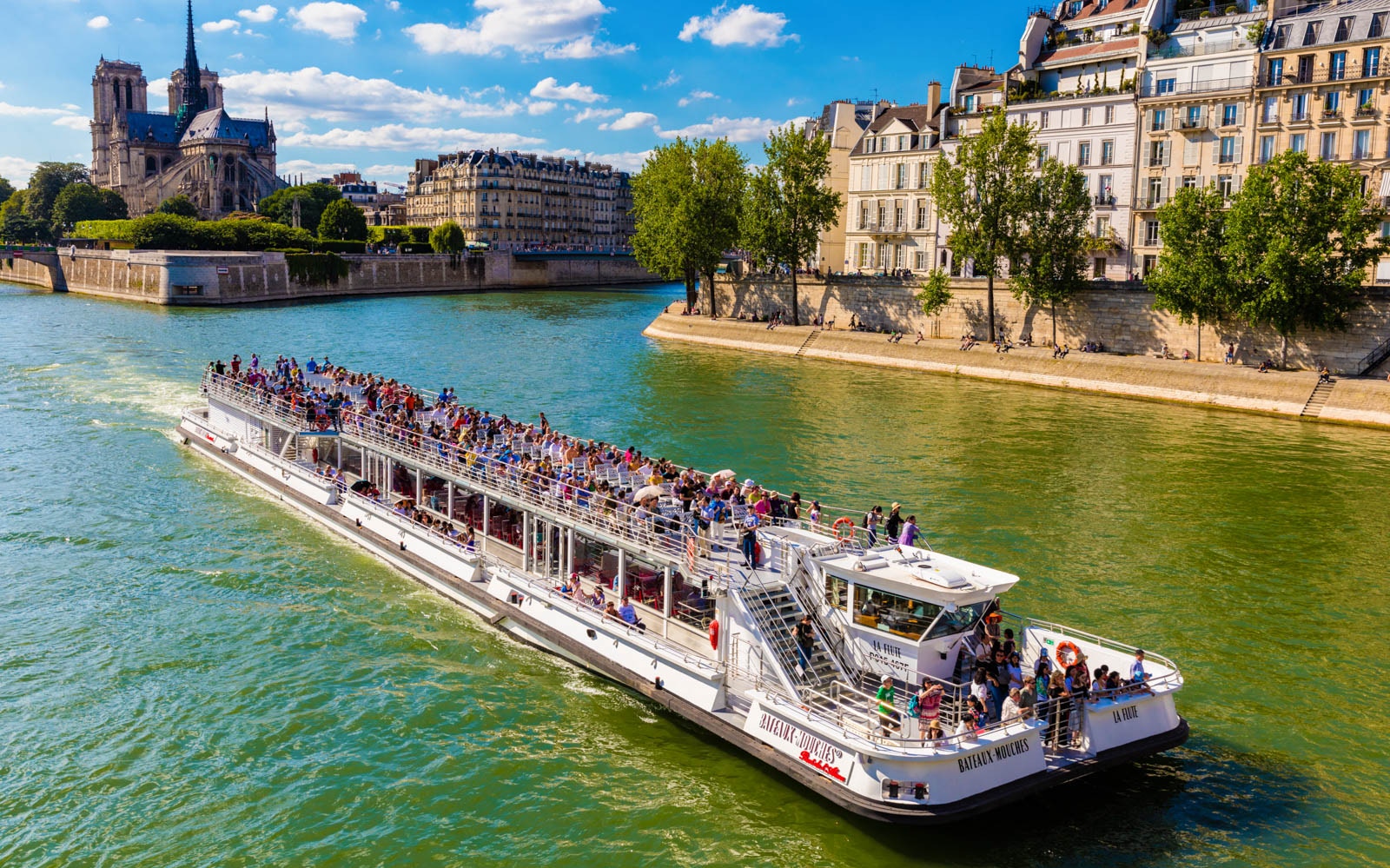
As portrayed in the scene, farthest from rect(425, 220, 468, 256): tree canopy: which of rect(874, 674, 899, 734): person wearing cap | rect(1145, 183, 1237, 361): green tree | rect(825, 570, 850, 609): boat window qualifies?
rect(874, 674, 899, 734): person wearing cap

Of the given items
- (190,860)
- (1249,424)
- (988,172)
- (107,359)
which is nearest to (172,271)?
(107,359)

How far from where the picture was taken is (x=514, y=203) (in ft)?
570

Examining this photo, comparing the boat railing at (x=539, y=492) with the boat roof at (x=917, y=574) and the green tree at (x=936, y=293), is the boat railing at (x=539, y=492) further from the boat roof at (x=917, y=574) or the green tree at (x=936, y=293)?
the green tree at (x=936, y=293)

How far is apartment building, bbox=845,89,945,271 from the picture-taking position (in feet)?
235

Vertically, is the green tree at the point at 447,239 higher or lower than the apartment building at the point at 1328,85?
lower

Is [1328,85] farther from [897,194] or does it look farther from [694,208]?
[694,208]

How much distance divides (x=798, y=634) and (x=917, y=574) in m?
2.02

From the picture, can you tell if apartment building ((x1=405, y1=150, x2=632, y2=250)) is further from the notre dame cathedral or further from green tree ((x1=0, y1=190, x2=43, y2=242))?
green tree ((x1=0, y1=190, x2=43, y2=242))

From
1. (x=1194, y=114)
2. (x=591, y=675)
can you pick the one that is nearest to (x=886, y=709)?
(x=591, y=675)

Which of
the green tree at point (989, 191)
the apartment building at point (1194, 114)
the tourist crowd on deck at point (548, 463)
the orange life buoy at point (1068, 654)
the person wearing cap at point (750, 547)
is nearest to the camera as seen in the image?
the orange life buoy at point (1068, 654)

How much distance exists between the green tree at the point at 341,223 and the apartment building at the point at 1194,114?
104561mm

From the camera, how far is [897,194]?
73.6 m

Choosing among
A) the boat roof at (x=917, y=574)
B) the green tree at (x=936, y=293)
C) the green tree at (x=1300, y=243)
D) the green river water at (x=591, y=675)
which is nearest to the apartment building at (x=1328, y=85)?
the green tree at (x=1300, y=243)

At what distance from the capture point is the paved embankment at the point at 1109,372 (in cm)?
4375
